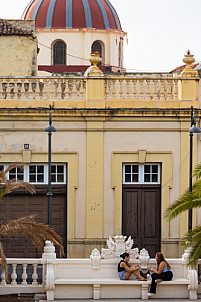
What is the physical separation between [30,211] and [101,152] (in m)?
2.77

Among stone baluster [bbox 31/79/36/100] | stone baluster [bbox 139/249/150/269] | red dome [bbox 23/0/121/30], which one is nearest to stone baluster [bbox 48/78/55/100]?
stone baluster [bbox 31/79/36/100]

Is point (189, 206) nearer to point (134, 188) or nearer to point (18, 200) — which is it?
point (134, 188)

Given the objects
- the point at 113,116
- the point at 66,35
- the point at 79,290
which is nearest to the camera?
the point at 79,290

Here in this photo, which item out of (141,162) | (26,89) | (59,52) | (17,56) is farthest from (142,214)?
(59,52)

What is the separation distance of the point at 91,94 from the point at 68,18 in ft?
54.2

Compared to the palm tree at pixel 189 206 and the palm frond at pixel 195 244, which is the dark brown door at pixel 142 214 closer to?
the palm tree at pixel 189 206

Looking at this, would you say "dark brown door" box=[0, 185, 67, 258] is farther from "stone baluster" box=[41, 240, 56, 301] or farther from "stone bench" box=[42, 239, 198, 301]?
"stone baluster" box=[41, 240, 56, 301]

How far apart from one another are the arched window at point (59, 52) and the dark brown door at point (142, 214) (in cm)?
1658

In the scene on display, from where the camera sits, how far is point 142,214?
76.6 ft

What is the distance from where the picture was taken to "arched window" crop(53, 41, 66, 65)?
38.7 metres

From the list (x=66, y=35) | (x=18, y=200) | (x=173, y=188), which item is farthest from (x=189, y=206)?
(x=66, y=35)

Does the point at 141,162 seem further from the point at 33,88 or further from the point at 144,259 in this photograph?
the point at 144,259

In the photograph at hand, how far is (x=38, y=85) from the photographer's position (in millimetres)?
23422

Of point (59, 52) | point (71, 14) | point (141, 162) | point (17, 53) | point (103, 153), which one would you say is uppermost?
point (71, 14)
